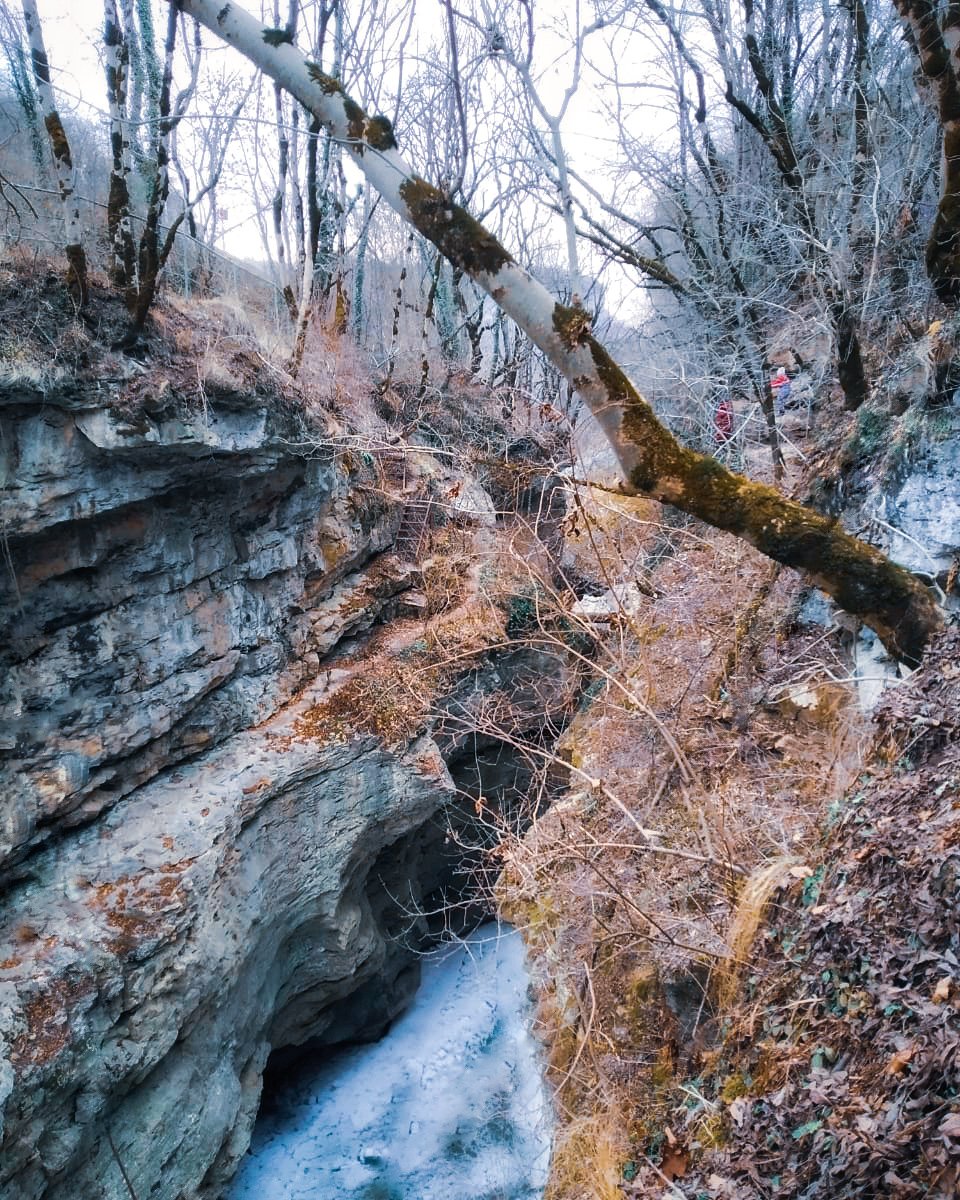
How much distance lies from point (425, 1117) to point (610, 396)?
23.8ft

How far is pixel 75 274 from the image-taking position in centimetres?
530

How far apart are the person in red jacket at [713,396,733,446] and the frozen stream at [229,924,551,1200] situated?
232 inches

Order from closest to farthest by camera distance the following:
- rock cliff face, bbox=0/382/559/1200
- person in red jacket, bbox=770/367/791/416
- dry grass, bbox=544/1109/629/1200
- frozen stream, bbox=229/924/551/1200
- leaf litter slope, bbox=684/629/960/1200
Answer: leaf litter slope, bbox=684/629/960/1200 → dry grass, bbox=544/1109/629/1200 → rock cliff face, bbox=0/382/559/1200 → frozen stream, bbox=229/924/551/1200 → person in red jacket, bbox=770/367/791/416

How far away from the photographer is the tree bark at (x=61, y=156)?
16.3 feet

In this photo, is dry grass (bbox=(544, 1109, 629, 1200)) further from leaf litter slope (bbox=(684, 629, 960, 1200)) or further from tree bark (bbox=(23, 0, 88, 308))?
tree bark (bbox=(23, 0, 88, 308))

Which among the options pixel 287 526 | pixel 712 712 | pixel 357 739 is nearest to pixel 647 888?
pixel 712 712

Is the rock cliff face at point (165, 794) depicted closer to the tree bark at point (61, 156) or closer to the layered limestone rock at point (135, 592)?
the layered limestone rock at point (135, 592)

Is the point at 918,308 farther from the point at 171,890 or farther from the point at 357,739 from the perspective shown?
the point at 171,890

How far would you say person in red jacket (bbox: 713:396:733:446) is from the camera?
7.60 m

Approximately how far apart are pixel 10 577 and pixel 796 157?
7.90 metres

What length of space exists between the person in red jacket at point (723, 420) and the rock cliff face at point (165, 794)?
14.3 feet

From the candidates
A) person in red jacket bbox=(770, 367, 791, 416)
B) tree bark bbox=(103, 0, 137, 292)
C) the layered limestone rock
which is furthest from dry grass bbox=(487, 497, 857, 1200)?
tree bark bbox=(103, 0, 137, 292)

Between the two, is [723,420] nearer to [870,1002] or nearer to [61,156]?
[61,156]

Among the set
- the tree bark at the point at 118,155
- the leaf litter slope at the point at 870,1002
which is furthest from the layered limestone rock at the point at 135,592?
the leaf litter slope at the point at 870,1002
